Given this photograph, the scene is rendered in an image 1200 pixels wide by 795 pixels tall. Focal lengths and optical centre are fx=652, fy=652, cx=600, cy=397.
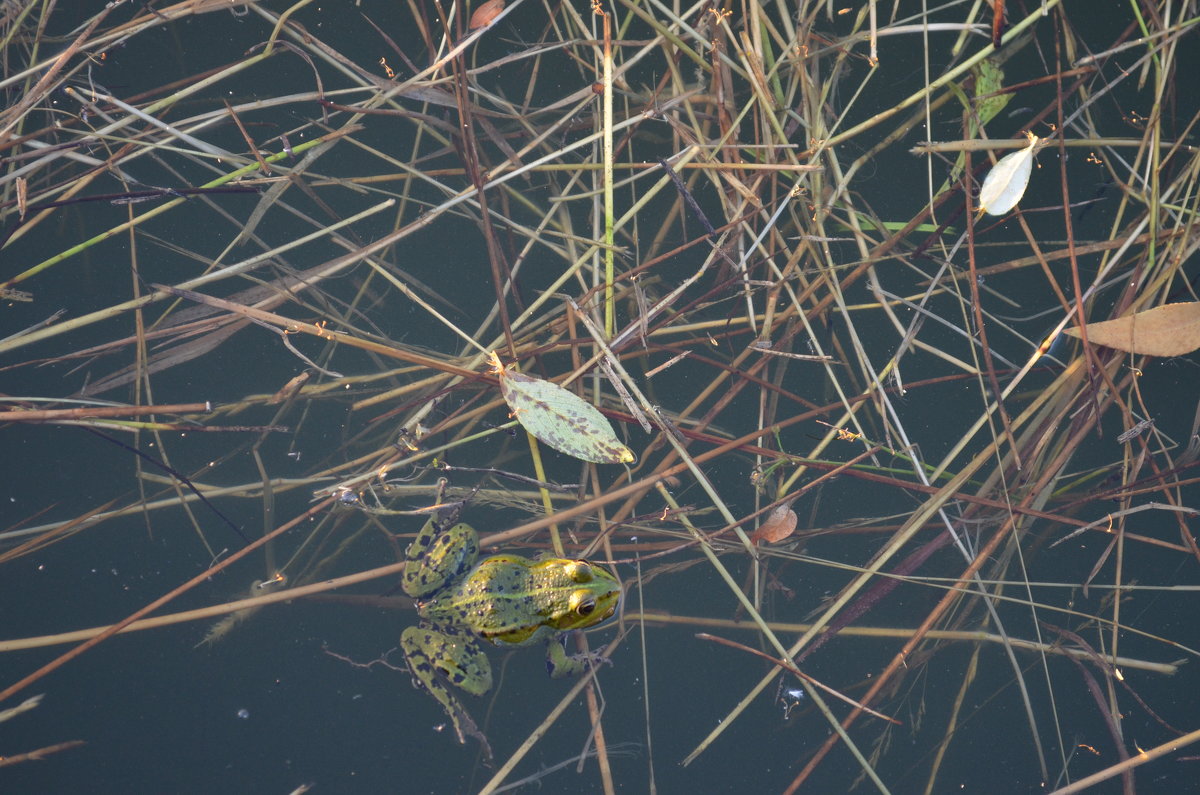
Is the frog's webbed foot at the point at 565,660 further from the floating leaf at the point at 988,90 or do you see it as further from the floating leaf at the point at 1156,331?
the floating leaf at the point at 988,90

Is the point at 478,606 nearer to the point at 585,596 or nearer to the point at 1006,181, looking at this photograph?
the point at 585,596

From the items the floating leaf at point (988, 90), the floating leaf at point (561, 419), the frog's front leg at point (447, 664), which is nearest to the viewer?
the floating leaf at point (561, 419)

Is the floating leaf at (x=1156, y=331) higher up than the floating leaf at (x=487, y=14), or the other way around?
the floating leaf at (x=487, y=14)

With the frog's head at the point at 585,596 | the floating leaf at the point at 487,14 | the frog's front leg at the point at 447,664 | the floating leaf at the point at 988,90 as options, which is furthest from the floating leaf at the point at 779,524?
the floating leaf at the point at 487,14

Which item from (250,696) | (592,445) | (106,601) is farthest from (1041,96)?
(106,601)

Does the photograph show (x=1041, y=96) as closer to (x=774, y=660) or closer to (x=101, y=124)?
(x=774, y=660)

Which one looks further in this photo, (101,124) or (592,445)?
(101,124)

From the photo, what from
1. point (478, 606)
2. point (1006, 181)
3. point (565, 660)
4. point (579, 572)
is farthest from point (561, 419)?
point (1006, 181)
